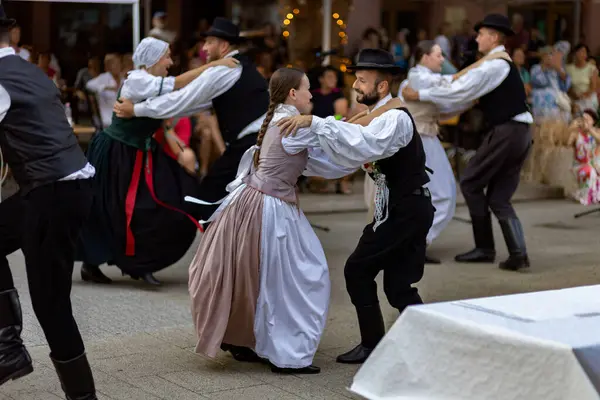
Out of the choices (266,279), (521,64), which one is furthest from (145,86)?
(521,64)

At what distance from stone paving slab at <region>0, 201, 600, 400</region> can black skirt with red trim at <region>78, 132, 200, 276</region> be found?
23 centimetres

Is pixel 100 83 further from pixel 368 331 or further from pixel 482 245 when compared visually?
pixel 368 331

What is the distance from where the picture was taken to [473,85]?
870 centimetres

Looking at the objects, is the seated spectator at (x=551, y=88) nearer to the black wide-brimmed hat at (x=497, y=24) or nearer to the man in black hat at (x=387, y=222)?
the black wide-brimmed hat at (x=497, y=24)

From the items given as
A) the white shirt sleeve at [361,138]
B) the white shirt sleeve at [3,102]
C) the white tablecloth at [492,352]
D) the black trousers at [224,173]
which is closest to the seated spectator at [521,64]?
the black trousers at [224,173]

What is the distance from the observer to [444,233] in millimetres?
10789

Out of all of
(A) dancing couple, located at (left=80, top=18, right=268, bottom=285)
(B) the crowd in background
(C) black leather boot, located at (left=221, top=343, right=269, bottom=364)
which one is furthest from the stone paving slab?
(B) the crowd in background

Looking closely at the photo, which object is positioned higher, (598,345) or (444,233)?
(598,345)

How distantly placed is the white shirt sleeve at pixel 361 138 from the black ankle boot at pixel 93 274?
2976 mm

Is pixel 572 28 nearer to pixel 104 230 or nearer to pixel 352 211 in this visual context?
pixel 352 211

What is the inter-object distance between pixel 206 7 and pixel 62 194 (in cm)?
1312

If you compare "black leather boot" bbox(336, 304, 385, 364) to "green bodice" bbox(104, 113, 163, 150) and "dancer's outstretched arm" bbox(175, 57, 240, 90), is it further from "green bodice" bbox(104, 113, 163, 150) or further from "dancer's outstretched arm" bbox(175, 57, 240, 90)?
"green bodice" bbox(104, 113, 163, 150)

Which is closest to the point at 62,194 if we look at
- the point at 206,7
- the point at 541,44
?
the point at 206,7

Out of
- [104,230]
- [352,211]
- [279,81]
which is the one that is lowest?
[352,211]
